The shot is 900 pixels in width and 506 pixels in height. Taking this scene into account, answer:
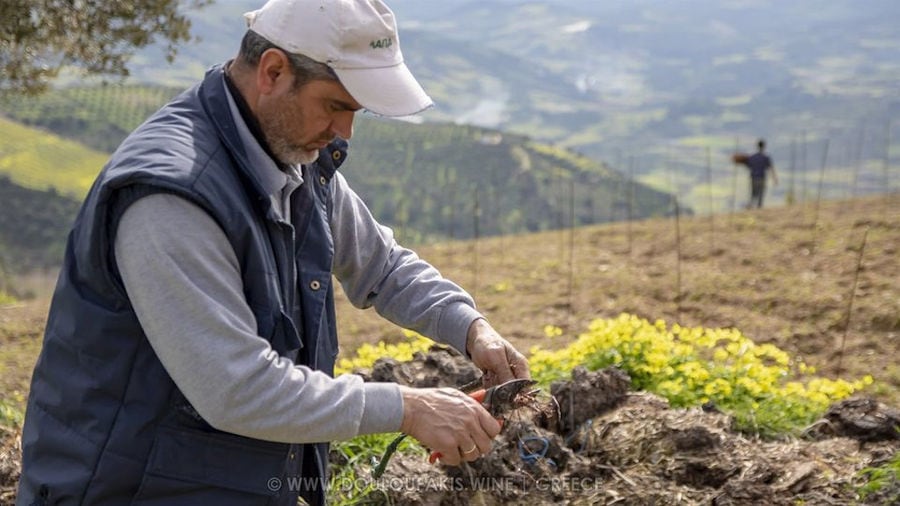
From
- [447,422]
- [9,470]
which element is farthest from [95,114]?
[447,422]

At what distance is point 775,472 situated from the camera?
14.1 ft

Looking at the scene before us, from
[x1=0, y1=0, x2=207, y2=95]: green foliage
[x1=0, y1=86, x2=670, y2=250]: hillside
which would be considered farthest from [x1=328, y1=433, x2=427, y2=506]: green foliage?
[x1=0, y1=86, x2=670, y2=250]: hillside

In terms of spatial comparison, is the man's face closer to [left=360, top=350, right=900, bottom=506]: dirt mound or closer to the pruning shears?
the pruning shears

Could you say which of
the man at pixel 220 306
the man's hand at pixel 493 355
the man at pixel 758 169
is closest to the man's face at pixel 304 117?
the man at pixel 220 306

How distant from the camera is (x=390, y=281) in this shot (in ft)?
10.2

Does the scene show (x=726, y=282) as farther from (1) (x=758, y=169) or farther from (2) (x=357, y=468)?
(1) (x=758, y=169)

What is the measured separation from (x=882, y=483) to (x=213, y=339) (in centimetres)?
290

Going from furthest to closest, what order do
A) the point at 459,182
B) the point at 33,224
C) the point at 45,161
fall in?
the point at 459,182 < the point at 45,161 < the point at 33,224

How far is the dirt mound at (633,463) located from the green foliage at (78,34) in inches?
220

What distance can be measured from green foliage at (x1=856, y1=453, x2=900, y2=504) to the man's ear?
9.35 feet

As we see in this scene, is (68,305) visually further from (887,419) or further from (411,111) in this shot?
(887,419)

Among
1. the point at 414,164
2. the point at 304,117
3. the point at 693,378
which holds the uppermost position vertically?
the point at 304,117

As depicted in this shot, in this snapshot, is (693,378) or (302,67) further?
(693,378)

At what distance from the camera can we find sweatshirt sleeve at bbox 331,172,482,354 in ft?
9.75
